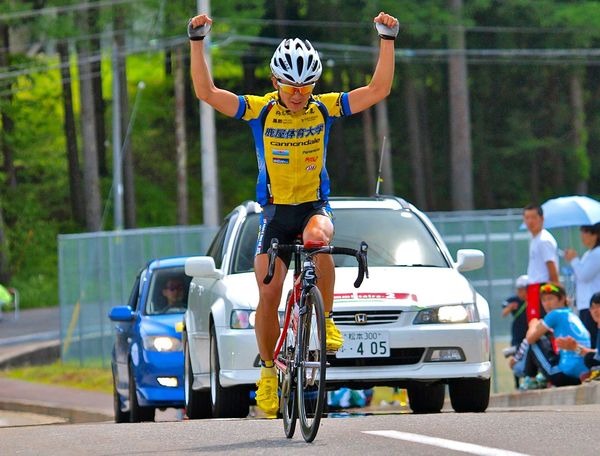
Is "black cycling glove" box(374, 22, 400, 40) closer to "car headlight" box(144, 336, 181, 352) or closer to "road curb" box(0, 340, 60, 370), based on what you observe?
"car headlight" box(144, 336, 181, 352)

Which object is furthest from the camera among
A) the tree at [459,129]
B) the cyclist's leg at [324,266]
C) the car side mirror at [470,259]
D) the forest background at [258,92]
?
the tree at [459,129]

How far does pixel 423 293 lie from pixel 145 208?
57125 mm

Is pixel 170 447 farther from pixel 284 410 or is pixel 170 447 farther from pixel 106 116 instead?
pixel 106 116

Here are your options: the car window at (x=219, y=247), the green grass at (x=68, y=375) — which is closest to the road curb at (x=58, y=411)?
the green grass at (x=68, y=375)

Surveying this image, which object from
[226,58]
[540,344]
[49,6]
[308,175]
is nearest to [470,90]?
[226,58]

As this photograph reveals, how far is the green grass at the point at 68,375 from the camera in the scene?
1028 inches

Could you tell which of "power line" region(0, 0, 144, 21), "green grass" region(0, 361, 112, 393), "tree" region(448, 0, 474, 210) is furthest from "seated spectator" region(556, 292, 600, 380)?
"tree" region(448, 0, 474, 210)

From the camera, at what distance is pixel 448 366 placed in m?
12.7

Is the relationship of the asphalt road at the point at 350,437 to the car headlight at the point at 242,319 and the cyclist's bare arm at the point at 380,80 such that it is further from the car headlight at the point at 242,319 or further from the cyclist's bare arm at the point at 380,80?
the cyclist's bare arm at the point at 380,80

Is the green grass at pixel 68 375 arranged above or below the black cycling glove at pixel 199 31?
below

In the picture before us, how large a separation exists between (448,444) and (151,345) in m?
8.09

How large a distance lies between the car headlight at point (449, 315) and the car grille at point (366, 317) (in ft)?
0.58

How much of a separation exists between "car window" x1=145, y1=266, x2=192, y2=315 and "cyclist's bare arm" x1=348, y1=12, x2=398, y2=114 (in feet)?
24.9

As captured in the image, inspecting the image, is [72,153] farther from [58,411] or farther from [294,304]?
[294,304]
